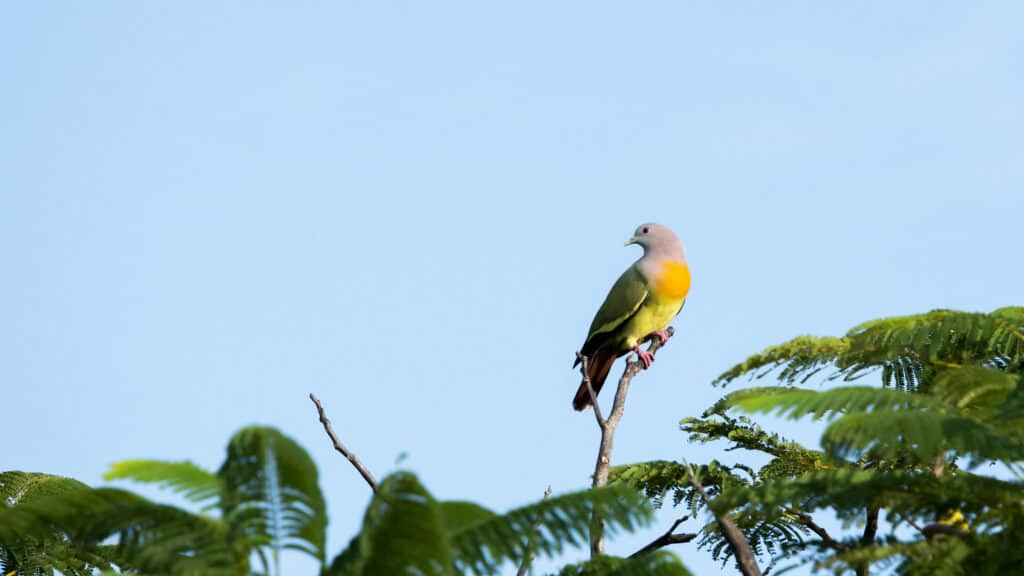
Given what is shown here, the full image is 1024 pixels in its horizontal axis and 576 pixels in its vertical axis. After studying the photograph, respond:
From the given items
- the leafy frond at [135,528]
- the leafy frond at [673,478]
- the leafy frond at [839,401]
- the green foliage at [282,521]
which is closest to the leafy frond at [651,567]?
the green foliage at [282,521]

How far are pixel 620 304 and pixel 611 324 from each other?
203 millimetres

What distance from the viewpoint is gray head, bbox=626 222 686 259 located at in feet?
40.5

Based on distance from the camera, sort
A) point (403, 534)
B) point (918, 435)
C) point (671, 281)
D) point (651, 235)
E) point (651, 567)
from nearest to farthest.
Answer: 1. point (403, 534)
2. point (918, 435)
3. point (651, 567)
4. point (671, 281)
5. point (651, 235)

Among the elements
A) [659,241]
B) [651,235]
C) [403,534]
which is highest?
→ [651,235]

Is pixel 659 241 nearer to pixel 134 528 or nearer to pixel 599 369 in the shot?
pixel 599 369

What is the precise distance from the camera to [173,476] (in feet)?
15.6

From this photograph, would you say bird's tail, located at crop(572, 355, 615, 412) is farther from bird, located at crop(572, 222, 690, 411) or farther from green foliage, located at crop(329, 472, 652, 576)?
green foliage, located at crop(329, 472, 652, 576)

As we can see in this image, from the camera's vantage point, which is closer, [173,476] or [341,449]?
[173,476]

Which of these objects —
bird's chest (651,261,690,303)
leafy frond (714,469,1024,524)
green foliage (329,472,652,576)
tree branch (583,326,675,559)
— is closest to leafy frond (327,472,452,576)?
green foliage (329,472,652,576)

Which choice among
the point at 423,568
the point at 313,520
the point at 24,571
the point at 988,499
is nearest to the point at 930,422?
the point at 988,499

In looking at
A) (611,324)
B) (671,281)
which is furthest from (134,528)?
(671,281)

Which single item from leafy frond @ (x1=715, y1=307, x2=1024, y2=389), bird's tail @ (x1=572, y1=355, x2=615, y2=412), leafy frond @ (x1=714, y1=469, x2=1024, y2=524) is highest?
bird's tail @ (x1=572, y1=355, x2=615, y2=412)

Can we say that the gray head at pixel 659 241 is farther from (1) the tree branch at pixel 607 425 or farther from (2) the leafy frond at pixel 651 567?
(2) the leafy frond at pixel 651 567

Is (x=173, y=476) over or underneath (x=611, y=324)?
underneath
